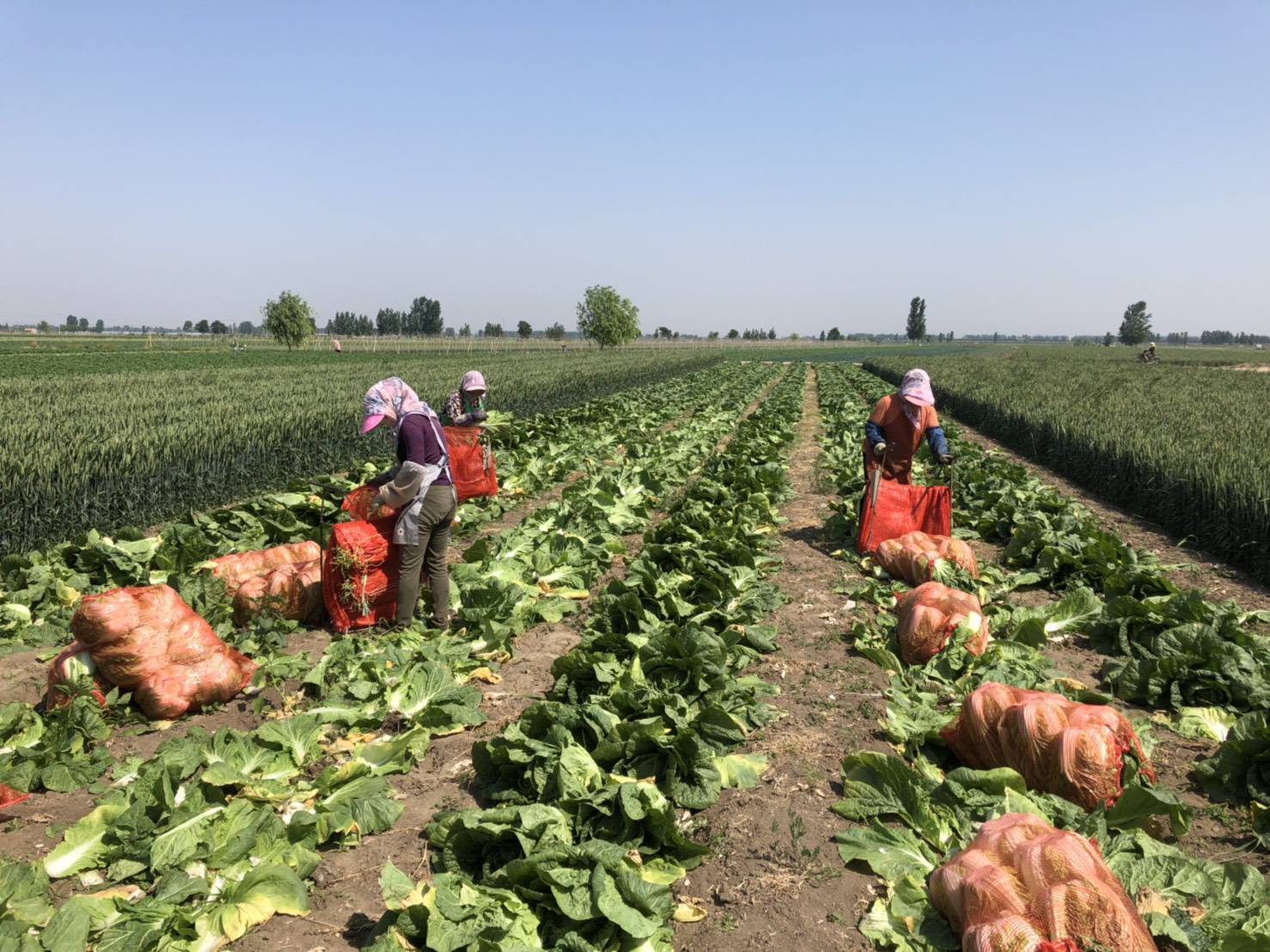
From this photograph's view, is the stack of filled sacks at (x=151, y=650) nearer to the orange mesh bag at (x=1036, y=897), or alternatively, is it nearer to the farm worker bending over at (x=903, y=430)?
the orange mesh bag at (x=1036, y=897)

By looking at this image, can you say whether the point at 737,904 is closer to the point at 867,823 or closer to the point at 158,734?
the point at 867,823

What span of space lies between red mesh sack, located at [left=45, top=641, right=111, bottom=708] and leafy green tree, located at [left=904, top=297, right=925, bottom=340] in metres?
157

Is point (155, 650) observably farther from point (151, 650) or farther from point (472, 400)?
point (472, 400)

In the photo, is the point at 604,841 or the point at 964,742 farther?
the point at 964,742

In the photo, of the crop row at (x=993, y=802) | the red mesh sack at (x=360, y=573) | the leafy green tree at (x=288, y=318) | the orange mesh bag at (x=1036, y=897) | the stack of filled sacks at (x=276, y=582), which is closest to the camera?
the orange mesh bag at (x=1036, y=897)

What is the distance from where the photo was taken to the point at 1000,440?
68.6 ft

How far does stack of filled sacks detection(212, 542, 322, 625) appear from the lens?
6258 millimetres

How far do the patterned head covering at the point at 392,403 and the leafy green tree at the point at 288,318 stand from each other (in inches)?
2587

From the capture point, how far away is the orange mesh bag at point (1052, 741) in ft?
12.0

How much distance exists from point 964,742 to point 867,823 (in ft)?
2.75

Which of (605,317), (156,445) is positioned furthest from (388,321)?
(156,445)

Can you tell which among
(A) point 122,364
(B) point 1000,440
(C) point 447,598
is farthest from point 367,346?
(C) point 447,598

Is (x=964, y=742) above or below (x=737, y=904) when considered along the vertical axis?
above

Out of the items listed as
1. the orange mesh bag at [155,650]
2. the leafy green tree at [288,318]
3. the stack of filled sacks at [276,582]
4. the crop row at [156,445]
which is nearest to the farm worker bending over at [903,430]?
the stack of filled sacks at [276,582]
